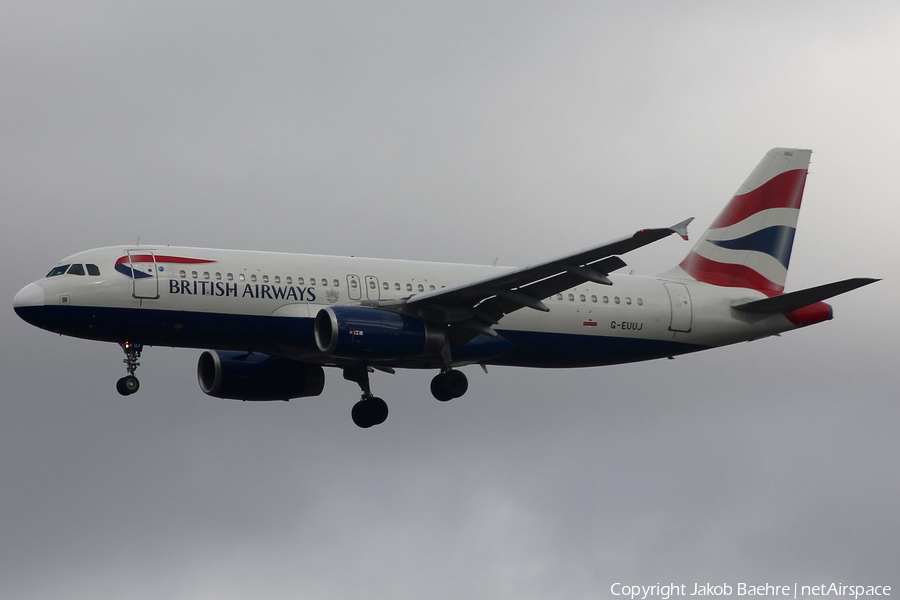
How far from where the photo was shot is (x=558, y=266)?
34531 millimetres

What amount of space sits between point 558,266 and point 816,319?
1300 centimetres

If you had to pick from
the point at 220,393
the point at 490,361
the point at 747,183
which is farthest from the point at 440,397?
the point at 747,183

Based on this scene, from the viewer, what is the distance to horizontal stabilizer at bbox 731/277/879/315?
1421 inches

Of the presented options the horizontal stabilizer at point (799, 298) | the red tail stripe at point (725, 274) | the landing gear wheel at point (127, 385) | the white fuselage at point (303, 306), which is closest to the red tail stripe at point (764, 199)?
the red tail stripe at point (725, 274)

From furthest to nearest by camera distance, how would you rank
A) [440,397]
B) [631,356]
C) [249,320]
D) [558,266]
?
[631,356] → [440,397] → [249,320] → [558,266]

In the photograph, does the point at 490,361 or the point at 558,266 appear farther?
the point at 490,361

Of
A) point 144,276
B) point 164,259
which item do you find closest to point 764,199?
point 164,259

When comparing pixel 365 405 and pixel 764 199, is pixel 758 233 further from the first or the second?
pixel 365 405

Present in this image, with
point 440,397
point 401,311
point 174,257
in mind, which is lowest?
point 440,397

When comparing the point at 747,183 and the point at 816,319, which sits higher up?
the point at 747,183

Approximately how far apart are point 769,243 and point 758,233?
0.55m

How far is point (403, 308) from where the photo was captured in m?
37.9

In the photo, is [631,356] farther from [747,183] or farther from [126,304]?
[126,304]

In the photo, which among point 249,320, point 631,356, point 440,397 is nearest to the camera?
point 249,320
